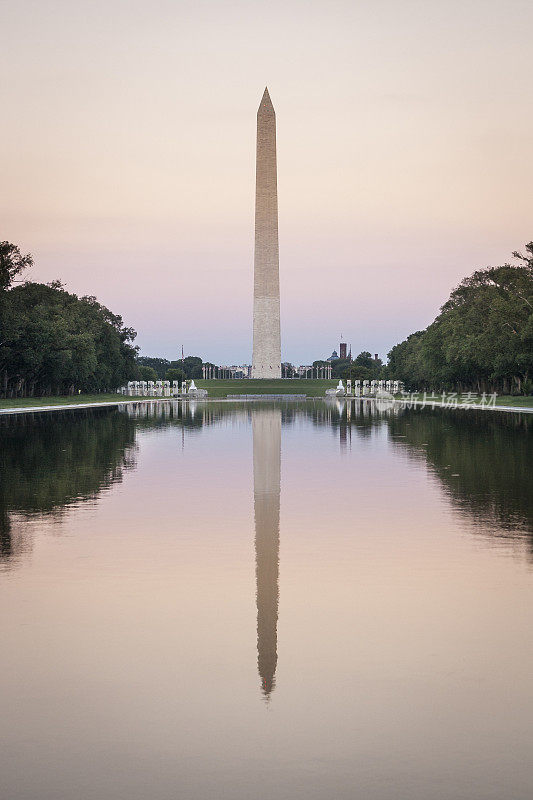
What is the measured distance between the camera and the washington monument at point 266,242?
84.0 metres

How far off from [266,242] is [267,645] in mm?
81385

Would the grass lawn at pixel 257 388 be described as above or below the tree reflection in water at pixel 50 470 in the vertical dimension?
above

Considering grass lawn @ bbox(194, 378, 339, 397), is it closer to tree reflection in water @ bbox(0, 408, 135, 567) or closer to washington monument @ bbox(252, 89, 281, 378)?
washington monument @ bbox(252, 89, 281, 378)

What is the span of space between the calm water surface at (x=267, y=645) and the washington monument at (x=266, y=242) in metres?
70.5

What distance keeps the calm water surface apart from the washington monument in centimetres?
7050

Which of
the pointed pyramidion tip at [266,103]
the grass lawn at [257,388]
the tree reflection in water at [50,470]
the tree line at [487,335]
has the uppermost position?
the pointed pyramidion tip at [266,103]

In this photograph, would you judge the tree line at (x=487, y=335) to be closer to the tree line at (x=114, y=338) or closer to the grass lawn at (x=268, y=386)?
the tree line at (x=114, y=338)

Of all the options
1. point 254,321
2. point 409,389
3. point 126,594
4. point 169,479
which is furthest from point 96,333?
point 126,594

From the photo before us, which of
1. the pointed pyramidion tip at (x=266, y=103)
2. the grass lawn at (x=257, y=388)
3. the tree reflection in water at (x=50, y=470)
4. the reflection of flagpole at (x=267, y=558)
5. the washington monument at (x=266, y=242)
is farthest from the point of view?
the grass lawn at (x=257, y=388)

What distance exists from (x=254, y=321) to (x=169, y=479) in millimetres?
72044

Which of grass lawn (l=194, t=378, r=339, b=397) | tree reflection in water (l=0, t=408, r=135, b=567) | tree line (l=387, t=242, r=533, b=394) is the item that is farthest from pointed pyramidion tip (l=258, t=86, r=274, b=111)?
tree reflection in water (l=0, t=408, r=135, b=567)

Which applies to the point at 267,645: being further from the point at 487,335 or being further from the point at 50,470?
the point at 487,335

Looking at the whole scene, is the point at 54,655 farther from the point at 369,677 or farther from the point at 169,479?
the point at 169,479

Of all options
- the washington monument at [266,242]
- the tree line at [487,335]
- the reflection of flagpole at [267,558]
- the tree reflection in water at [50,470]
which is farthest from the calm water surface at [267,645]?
the washington monument at [266,242]
